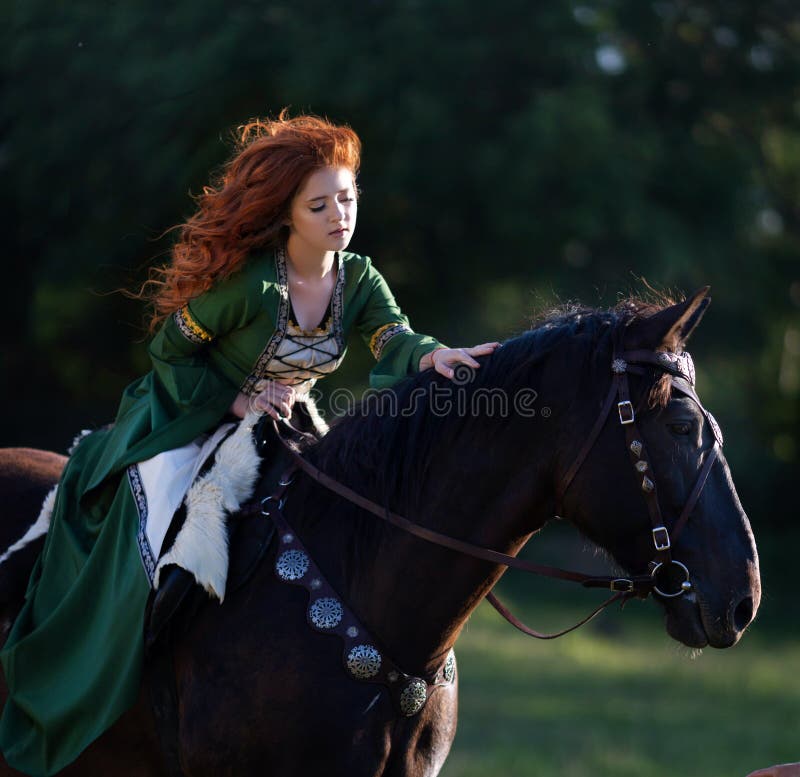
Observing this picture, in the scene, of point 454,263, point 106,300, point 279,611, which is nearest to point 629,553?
point 279,611

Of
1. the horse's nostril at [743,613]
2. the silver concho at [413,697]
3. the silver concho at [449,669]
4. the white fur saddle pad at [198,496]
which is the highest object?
the horse's nostril at [743,613]

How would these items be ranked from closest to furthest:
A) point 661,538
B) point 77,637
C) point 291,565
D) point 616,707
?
point 661,538 → point 291,565 → point 77,637 → point 616,707

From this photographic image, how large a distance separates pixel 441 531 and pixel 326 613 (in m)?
0.39

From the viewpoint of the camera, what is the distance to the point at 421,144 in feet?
37.4

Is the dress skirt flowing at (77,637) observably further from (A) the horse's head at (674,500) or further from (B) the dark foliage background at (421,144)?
(B) the dark foliage background at (421,144)

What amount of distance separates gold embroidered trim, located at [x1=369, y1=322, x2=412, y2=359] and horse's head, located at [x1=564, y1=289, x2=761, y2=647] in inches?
36.8

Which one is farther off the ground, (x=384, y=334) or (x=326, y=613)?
(x=384, y=334)

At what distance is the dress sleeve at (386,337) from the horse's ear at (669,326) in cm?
70

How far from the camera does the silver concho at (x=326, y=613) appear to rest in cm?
295

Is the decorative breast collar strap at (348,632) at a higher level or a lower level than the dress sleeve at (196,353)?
lower

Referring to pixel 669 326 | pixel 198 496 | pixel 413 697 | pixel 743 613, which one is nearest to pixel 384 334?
pixel 198 496

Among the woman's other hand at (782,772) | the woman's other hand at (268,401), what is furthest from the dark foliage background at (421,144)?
the woman's other hand at (782,772)

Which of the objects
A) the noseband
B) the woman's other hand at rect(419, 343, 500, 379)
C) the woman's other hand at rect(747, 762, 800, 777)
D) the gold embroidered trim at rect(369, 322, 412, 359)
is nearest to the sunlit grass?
the woman's other hand at rect(747, 762, 800, 777)

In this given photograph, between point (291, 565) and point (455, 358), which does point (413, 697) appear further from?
point (455, 358)
